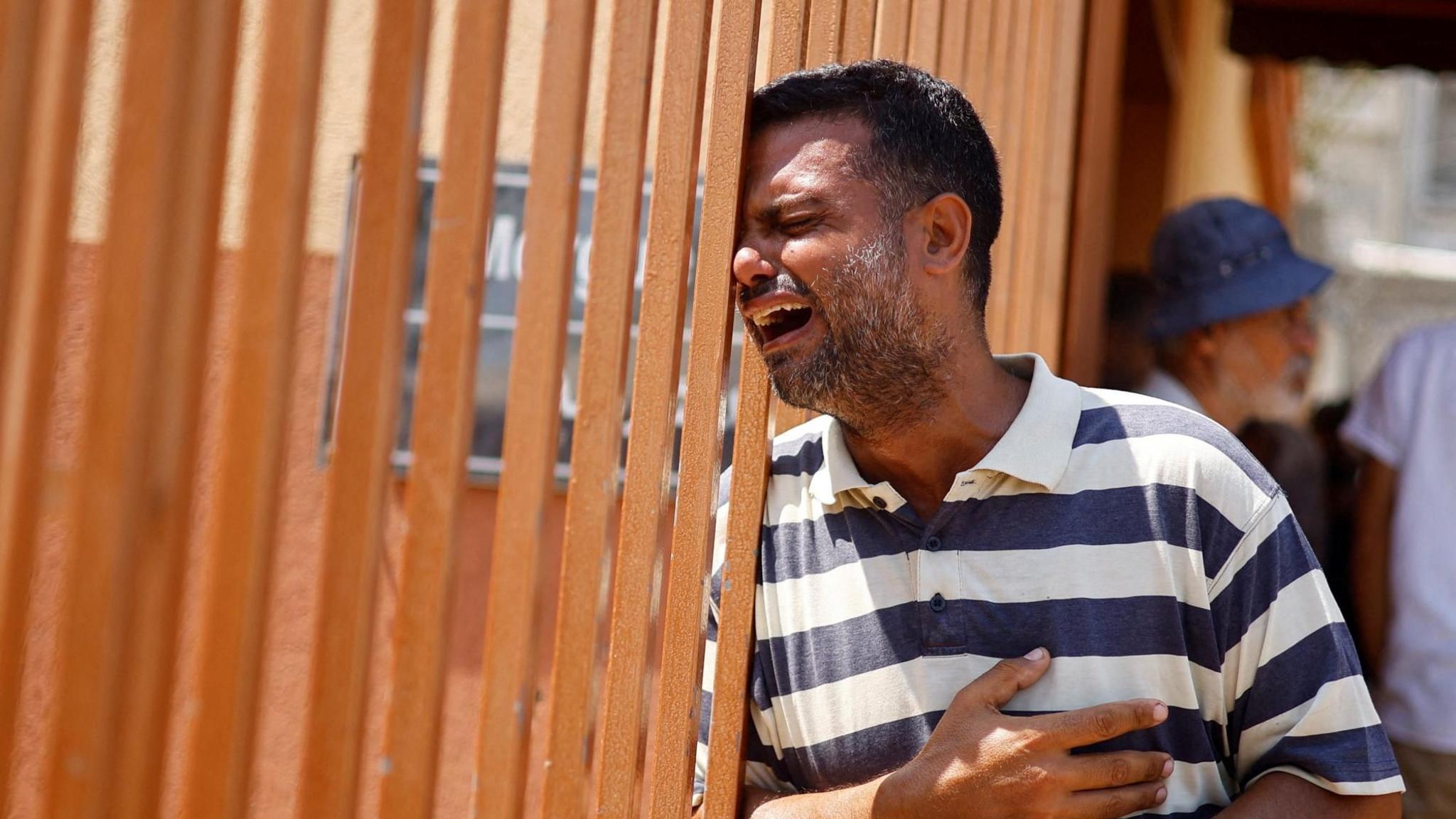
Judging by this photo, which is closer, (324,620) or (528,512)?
(324,620)

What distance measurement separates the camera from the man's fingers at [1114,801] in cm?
142

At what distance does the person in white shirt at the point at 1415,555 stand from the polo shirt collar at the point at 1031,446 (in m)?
1.86

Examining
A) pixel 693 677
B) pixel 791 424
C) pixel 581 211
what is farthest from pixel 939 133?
pixel 581 211

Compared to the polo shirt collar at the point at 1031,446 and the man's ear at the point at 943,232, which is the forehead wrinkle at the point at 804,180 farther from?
the polo shirt collar at the point at 1031,446

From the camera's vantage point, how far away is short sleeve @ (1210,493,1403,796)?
4.69 feet

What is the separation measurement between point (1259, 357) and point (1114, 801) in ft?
6.94

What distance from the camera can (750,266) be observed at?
1539 mm

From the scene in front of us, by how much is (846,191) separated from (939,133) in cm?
21

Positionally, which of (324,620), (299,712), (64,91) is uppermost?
(64,91)

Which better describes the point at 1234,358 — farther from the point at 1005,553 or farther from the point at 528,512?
the point at 528,512

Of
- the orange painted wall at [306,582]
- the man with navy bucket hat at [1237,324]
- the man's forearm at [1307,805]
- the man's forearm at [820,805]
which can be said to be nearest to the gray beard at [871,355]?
the man's forearm at [820,805]

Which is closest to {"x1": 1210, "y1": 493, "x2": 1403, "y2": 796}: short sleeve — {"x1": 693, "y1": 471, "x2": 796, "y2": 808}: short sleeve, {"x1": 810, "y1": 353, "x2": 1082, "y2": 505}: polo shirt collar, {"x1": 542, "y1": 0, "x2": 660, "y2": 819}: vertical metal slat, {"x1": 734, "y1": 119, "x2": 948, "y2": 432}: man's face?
{"x1": 810, "y1": 353, "x2": 1082, "y2": 505}: polo shirt collar

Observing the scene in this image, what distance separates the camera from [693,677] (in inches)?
56.2

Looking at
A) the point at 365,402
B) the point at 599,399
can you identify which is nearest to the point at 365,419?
the point at 365,402
